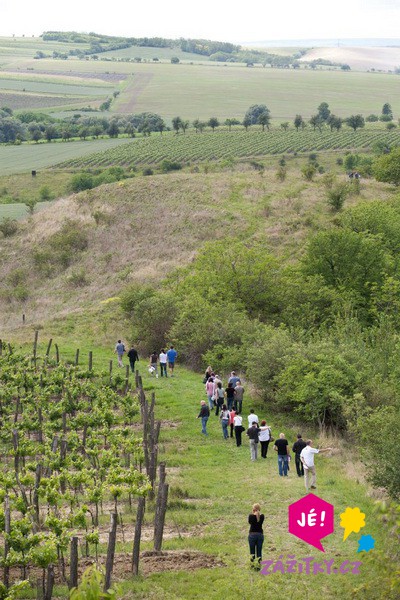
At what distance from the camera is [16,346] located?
39.8 m

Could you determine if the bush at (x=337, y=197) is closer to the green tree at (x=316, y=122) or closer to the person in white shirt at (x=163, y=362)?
the person in white shirt at (x=163, y=362)

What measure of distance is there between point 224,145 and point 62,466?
342ft

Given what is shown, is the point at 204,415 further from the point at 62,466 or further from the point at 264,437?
the point at 62,466

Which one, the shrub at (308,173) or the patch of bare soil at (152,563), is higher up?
the shrub at (308,173)

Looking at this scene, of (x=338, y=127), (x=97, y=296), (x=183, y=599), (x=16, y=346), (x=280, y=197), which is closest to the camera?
(x=183, y=599)

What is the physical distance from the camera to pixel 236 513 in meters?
20.0

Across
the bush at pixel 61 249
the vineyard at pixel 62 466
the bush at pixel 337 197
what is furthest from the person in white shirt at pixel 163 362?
the bush at pixel 337 197

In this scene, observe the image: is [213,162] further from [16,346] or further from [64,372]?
[64,372]

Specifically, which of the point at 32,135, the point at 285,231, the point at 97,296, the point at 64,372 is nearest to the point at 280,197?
the point at 285,231

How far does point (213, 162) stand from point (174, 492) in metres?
88.4

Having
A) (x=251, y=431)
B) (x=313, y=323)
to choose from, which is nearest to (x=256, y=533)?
(x=251, y=431)

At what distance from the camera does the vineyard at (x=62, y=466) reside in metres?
15.8

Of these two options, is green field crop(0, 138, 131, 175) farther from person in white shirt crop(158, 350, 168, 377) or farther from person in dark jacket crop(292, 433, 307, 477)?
person in dark jacket crop(292, 433, 307, 477)

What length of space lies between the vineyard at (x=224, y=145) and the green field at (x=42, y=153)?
376 centimetres
